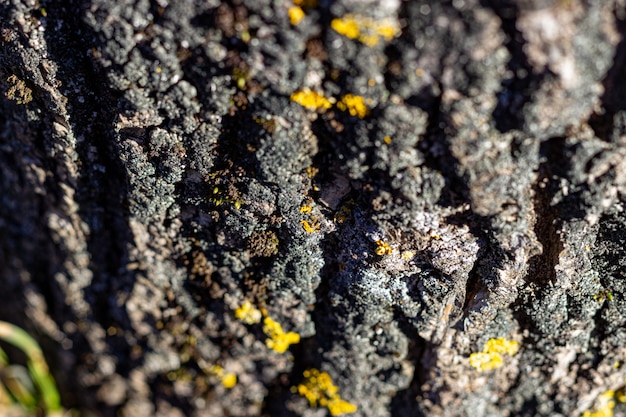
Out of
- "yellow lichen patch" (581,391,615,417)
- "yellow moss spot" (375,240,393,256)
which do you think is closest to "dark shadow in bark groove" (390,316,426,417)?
"yellow moss spot" (375,240,393,256)

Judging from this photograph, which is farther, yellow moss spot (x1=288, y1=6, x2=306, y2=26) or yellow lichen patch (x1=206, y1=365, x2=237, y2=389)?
yellow lichen patch (x1=206, y1=365, x2=237, y2=389)

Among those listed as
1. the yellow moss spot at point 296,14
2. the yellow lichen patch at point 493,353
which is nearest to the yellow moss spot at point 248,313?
the yellow lichen patch at point 493,353

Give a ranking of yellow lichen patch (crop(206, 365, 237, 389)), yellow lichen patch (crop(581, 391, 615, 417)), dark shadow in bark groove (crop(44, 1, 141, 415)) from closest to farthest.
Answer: dark shadow in bark groove (crop(44, 1, 141, 415))
yellow lichen patch (crop(581, 391, 615, 417))
yellow lichen patch (crop(206, 365, 237, 389))

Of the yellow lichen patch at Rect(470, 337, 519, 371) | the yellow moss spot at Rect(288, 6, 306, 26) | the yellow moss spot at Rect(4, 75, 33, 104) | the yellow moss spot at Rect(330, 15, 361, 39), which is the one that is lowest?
the yellow moss spot at Rect(4, 75, 33, 104)

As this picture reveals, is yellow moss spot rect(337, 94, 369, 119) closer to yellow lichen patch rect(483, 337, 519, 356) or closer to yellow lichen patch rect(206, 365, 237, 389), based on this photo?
yellow lichen patch rect(483, 337, 519, 356)

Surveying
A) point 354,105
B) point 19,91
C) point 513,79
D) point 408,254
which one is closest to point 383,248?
point 408,254

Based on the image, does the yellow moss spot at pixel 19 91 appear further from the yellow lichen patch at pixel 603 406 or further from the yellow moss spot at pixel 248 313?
the yellow lichen patch at pixel 603 406

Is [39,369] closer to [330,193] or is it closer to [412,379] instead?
[412,379]

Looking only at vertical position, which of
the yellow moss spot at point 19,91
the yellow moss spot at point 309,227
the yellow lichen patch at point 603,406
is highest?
the yellow lichen patch at point 603,406
